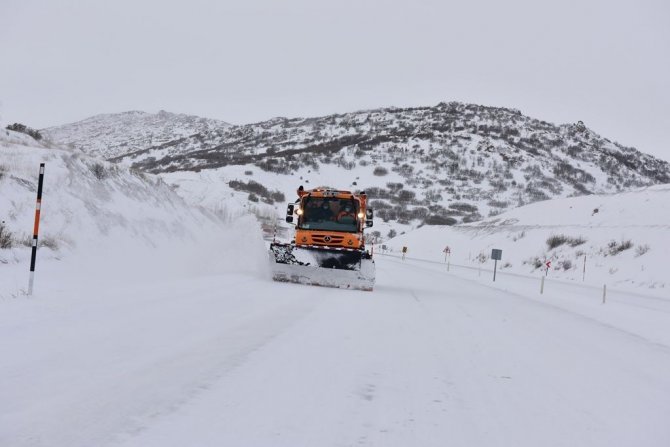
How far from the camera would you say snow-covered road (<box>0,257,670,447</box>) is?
147 inches

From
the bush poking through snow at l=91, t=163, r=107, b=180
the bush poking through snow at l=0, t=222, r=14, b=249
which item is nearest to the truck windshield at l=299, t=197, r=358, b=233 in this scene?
the bush poking through snow at l=91, t=163, r=107, b=180

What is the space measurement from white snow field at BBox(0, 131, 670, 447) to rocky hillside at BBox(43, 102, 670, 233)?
156ft

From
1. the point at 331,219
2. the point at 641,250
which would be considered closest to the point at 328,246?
the point at 331,219

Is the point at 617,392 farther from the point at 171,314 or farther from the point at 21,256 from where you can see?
the point at 21,256

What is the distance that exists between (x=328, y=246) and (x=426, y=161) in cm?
9718

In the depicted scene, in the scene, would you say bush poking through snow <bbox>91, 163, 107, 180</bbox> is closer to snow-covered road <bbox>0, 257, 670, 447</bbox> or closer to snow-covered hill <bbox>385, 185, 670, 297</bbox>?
snow-covered road <bbox>0, 257, 670, 447</bbox>

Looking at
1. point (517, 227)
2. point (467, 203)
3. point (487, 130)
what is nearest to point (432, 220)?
point (467, 203)

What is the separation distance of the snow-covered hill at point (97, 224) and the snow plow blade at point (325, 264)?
2759 mm

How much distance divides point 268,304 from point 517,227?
41.2 metres

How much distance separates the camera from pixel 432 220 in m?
83.6

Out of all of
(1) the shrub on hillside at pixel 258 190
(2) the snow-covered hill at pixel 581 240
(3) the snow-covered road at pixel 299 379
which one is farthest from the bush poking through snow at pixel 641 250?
(1) the shrub on hillside at pixel 258 190

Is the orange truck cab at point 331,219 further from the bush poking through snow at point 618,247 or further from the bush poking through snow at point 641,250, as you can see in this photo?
the bush poking through snow at point 618,247

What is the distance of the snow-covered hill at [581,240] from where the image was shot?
90.2ft

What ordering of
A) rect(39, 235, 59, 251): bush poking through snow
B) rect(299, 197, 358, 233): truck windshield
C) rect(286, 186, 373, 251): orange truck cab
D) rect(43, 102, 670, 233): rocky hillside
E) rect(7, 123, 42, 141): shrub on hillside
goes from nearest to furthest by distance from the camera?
rect(39, 235, 59, 251): bush poking through snow → rect(286, 186, 373, 251): orange truck cab → rect(299, 197, 358, 233): truck windshield → rect(7, 123, 42, 141): shrub on hillside → rect(43, 102, 670, 233): rocky hillside
